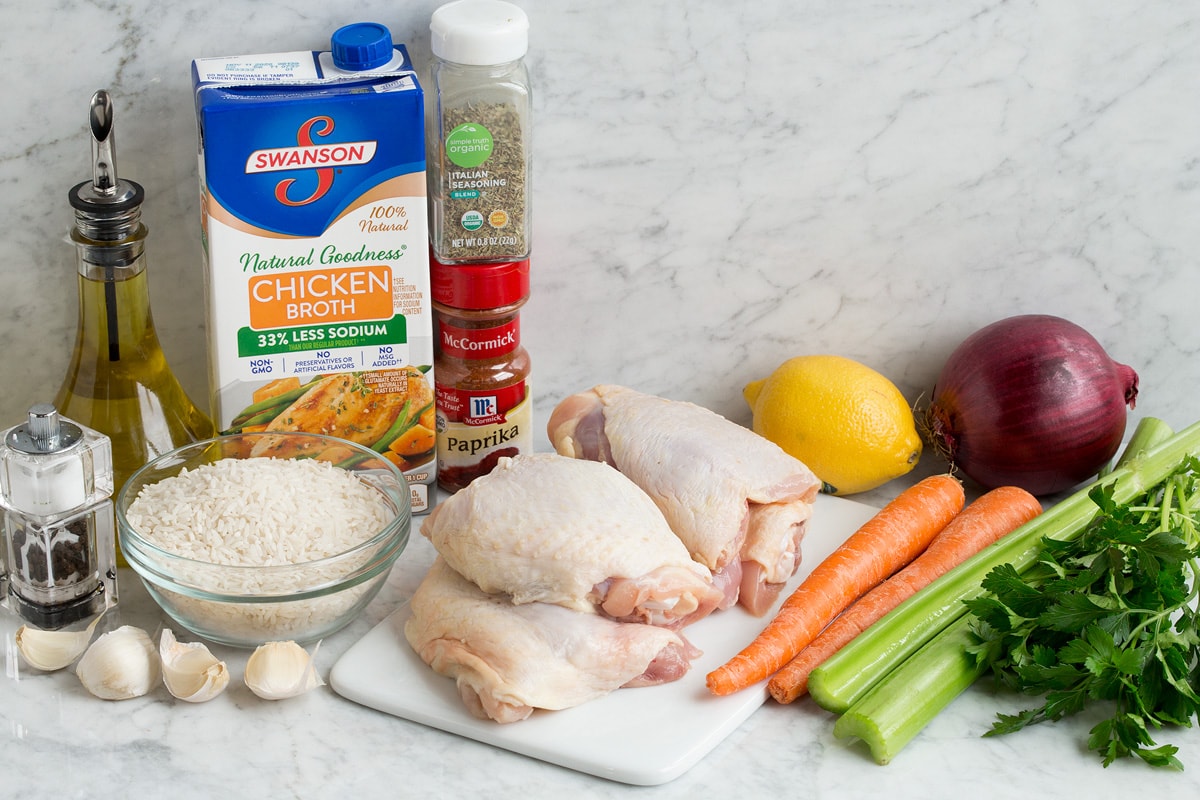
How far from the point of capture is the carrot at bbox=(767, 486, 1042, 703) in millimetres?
1240

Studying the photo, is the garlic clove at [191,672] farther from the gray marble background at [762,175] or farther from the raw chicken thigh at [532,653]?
the gray marble background at [762,175]

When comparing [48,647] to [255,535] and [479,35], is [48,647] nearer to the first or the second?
[255,535]

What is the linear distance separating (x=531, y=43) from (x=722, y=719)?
0.75 meters

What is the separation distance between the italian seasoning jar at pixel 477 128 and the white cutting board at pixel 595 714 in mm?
420

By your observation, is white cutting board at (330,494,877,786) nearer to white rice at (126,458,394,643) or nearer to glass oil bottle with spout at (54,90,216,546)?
white rice at (126,458,394,643)

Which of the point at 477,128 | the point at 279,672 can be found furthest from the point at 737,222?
the point at 279,672

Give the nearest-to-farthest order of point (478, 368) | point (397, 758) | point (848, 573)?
1. point (397, 758)
2. point (848, 573)
3. point (478, 368)

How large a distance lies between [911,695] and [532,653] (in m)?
0.35

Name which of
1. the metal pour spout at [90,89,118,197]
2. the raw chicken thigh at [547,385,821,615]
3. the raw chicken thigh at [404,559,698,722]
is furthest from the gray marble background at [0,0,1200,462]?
the raw chicken thigh at [404,559,698,722]

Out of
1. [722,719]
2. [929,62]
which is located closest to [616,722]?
[722,719]

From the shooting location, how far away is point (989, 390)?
154 centimetres

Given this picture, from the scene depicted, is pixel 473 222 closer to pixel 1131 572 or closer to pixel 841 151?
pixel 841 151

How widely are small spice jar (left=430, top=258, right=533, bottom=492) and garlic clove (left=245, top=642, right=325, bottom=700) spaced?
14.8 inches

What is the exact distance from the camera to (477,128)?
4.41ft
